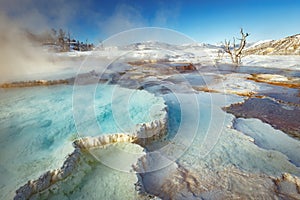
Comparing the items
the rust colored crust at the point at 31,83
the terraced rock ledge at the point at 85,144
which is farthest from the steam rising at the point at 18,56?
the terraced rock ledge at the point at 85,144

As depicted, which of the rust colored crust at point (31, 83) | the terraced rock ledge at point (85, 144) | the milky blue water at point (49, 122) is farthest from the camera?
the rust colored crust at point (31, 83)

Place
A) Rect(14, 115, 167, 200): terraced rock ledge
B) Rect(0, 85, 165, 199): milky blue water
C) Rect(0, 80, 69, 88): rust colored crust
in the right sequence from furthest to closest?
Rect(0, 80, 69, 88): rust colored crust, Rect(0, 85, 165, 199): milky blue water, Rect(14, 115, 167, 200): terraced rock ledge

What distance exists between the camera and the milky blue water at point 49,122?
7.86 ft

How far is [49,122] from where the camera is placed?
3.74 meters

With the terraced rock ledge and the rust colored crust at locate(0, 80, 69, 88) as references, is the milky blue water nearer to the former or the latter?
the terraced rock ledge

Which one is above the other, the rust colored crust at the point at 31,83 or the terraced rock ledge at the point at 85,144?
the rust colored crust at the point at 31,83

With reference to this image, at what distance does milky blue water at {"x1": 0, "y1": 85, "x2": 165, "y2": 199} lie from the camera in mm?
2395

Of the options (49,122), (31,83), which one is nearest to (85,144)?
(49,122)

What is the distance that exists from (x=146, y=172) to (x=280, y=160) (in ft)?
6.23

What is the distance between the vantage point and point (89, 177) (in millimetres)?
2355

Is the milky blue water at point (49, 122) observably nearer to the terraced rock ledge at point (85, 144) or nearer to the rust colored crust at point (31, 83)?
the terraced rock ledge at point (85, 144)

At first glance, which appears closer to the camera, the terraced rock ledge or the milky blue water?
the terraced rock ledge

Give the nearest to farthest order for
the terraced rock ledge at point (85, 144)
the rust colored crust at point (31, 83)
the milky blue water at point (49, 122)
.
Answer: the terraced rock ledge at point (85, 144), the milky blue water at point (49, 122), the rust colored crust at point (31, 83)

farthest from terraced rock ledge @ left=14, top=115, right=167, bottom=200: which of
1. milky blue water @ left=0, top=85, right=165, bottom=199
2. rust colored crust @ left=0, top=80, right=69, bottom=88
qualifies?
rust colored crust @ left=0, top=80, right=69, bottom=88
